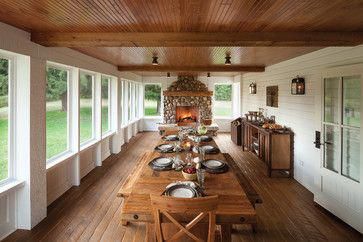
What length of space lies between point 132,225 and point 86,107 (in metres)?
3.43

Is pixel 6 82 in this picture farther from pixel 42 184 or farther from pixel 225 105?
pixel 225 105

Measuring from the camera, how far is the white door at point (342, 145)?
11.7 feet

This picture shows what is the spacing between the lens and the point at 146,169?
308 cm

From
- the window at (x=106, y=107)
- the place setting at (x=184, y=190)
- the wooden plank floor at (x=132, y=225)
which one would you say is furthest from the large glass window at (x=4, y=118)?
the window at (x=106, y=107)

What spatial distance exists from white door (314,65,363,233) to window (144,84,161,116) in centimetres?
885

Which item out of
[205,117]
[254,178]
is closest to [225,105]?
[205,117]

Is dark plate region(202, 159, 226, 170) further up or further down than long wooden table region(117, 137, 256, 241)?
further up

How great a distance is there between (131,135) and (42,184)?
6.93 m

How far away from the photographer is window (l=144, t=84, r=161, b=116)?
1248 centimetres

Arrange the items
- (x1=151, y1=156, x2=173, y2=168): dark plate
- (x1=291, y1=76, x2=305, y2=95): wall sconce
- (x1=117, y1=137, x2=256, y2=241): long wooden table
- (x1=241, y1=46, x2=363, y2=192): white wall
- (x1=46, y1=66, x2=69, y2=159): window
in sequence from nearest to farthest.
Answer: (x1=117, y1=137, x2=256, y2=241): long wooden table
(x1=151, y1=156, x2=173, y2=168): dark plate
(x1=241, y1=46, x2=363, y2=192): white wall
(x1=46, y1=66, x2=69, y2=159): window
(x1=291, y1=76, x2=305, y2=95): wall sconce

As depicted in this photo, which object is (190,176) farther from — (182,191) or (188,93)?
(188,93)

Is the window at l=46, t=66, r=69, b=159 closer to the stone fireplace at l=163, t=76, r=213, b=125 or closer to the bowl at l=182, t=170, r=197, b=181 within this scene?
the bowl at l=182, t=170, r=197, b=181

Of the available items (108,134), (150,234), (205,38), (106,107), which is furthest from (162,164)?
(106,107)

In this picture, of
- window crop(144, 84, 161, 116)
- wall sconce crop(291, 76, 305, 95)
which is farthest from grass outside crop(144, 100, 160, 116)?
wall sconce crop(291, 76, 305, 95)
